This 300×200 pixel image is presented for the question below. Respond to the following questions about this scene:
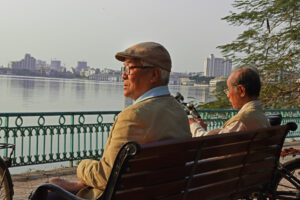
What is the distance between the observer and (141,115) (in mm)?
2561

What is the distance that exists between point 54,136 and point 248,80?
5.08 metres

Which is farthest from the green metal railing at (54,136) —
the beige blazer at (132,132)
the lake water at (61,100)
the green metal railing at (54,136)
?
the beige blazer at (132,132)

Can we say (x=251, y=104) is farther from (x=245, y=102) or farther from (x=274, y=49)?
(x=274, y=49)

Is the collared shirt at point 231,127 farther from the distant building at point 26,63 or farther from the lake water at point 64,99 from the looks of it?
the distant building at point 26,63

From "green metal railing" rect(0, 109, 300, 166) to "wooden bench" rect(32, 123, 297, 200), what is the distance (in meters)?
4.53

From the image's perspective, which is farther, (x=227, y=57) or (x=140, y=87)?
(x=227, y=57)

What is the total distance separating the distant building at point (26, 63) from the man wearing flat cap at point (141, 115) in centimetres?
6784

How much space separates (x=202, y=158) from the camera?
2.72 meters

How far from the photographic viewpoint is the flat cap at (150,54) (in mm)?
2818

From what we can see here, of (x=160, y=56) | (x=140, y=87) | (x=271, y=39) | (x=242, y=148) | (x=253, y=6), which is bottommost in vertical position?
(x=242, y=148)

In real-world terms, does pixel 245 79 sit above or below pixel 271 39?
below

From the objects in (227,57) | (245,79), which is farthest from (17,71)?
(245,79)

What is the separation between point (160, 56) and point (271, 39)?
14233 mm

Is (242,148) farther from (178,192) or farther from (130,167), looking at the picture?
(130,167)
